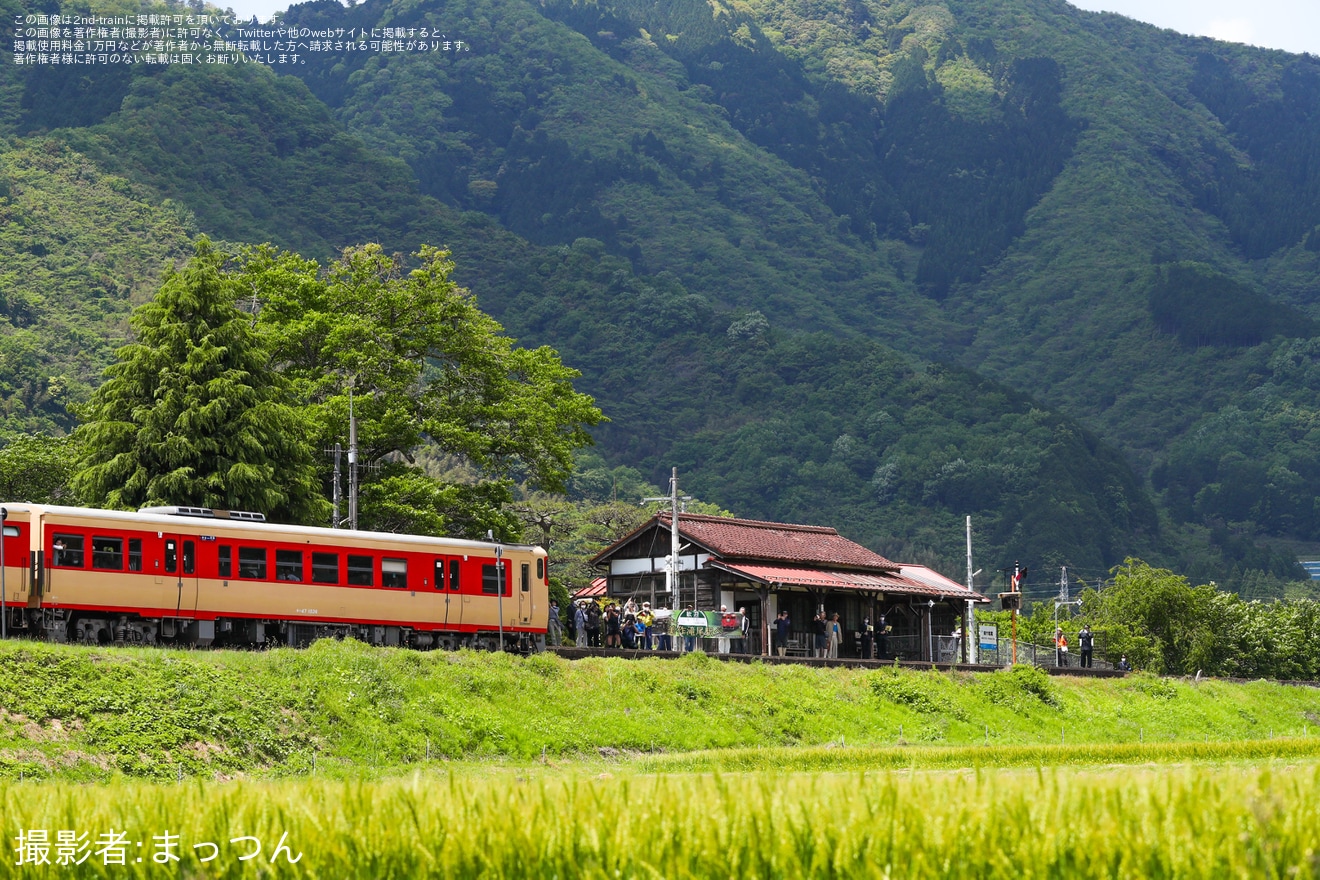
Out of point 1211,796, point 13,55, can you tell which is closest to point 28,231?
point 13,55

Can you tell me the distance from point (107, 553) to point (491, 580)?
9.36 meters

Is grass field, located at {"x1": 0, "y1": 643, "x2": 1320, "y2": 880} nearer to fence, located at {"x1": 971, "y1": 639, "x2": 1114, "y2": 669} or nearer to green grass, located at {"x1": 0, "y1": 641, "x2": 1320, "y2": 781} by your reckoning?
green grass, located at {"x1": 0, "y1": 641, "x2": 1320, "y2": 781}

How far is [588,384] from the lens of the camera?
554 ft

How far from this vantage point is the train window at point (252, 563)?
1203 inches

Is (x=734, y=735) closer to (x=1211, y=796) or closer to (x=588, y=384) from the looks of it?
(x=1211, y=796)

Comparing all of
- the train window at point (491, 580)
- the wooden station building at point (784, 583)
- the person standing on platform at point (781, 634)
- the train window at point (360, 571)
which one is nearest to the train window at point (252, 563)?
the train window at point (360, 571)

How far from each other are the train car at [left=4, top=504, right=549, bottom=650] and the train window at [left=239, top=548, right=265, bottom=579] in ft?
0.07

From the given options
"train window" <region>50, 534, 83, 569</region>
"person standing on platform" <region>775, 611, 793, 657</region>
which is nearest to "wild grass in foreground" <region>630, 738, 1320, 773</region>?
"train window" <region>50, 534, 83, 569</region>

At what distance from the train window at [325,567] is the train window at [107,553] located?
4.27 m

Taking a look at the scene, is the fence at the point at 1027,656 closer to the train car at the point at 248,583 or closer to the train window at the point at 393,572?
the train car at the point at 248,583

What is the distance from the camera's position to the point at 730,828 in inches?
233

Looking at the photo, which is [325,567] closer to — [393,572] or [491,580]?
[393,572]

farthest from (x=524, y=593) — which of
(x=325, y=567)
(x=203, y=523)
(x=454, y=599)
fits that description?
(x=203, y=523)

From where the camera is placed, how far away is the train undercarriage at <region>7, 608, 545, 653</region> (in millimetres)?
28031
